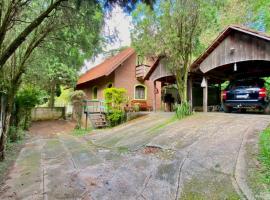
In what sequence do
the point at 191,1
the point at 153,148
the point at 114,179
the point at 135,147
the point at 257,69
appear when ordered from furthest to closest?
the point at 257,69 < the point at 191,1 < the point at 135,147 < the point at 153,148 < the point at 114,179

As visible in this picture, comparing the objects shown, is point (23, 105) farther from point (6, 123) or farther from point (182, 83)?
point (182, 83)

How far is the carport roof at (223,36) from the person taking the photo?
1092 cm

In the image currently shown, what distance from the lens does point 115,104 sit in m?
16.9

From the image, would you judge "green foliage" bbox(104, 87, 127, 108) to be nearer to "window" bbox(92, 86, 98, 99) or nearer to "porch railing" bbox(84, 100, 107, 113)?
"porch railing" bbox(84, 100, 107, 113)

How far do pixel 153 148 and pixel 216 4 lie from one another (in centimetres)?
836

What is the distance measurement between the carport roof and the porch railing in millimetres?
7171

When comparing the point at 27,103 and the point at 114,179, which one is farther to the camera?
the point at 27,103

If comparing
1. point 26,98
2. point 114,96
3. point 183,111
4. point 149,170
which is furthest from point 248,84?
point 26,98

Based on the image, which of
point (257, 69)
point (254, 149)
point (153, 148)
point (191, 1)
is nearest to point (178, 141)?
point (153, 148)

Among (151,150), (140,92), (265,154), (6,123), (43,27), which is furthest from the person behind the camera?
(140,92)

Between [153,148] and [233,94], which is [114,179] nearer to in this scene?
[153,148]

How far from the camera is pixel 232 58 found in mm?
12281

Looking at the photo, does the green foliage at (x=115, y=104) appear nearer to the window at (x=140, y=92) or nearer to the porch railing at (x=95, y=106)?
the porch railing at (x=95, y=106)

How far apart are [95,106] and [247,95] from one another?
1057 cm
